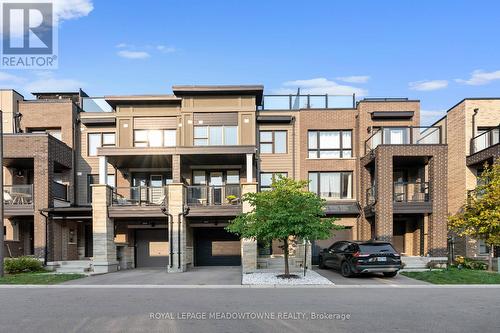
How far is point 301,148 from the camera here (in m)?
25.1

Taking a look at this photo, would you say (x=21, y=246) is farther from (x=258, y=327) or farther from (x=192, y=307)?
(x=258, y=327)

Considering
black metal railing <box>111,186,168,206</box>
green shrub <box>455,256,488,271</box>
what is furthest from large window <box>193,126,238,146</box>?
green shrub <box>455,256,488,271</box>

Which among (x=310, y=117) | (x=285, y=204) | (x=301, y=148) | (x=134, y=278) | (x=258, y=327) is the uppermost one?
(x=310, y=117)

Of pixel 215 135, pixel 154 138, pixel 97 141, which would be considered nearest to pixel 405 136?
pixel 215 135

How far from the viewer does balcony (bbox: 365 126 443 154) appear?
73.5 feet

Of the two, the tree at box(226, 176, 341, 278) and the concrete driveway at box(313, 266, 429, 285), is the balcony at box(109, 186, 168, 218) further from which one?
the concrete driveway at box(313, 266, 429, 285)

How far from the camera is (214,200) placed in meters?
21.8

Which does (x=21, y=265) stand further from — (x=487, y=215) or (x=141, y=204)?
(x=487, y=215)

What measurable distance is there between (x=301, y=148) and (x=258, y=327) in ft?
58.3

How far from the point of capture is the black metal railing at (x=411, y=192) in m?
22.6

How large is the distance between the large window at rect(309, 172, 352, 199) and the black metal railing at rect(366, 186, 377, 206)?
5.28ft

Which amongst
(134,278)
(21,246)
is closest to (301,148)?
(134,278)

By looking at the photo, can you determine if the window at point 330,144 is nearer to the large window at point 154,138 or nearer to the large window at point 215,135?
the large window at point 215,135

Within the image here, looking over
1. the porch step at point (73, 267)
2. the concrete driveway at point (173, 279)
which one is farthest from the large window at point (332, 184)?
the porch step at point (73, 267)
